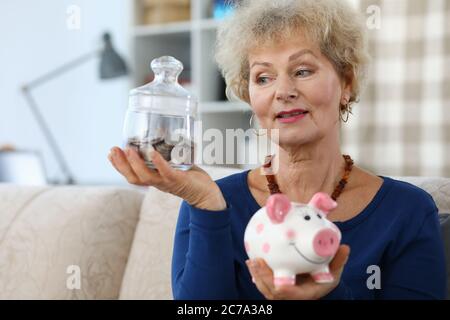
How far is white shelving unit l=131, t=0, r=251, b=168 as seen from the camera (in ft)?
9.62

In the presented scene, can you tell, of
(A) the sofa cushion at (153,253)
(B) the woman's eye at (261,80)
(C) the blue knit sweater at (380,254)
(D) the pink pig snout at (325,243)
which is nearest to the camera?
(D) the pink pig snout at (325,243)

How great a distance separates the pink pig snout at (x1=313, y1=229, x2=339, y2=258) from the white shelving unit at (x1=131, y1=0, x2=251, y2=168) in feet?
6.74

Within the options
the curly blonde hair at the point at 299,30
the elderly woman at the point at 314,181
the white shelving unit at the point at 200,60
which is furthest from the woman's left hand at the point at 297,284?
the white shelving unit at the point at 200,60

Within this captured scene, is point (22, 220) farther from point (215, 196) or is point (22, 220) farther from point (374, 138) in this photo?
point (374, 138)

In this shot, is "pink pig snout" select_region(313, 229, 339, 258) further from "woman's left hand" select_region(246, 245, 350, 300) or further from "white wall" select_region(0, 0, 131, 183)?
"white wall" select_region(0, 0, 131, 183)

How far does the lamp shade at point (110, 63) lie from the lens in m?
3.05

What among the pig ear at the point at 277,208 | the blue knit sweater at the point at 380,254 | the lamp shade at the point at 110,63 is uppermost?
the lamp shade at the point at 110,63

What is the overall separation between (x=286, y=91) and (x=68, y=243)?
761 millimetres

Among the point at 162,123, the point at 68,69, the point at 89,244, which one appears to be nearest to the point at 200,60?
the point at 68,69

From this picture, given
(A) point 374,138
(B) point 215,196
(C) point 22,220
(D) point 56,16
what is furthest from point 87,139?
(B) point 215,196

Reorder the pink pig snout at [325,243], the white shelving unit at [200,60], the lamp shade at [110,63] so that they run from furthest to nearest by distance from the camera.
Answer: the lamp shade at [110,63] → the white shelving unit at [200,60] → the pink pig snout at [325,243]

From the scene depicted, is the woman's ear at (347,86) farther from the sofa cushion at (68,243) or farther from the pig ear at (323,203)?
the sofa cushion at (68,243)

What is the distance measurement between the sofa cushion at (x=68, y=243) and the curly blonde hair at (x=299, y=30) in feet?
1.72

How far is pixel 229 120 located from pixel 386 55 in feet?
2.74
